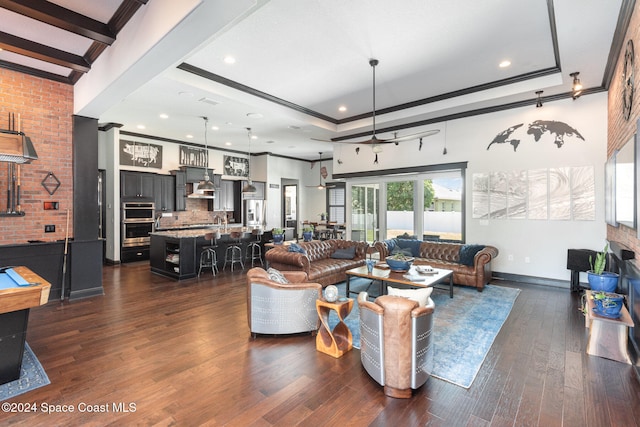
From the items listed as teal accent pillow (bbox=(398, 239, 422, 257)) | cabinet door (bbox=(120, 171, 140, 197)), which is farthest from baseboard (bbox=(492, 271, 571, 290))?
cabinet door (bbox=(120, 171, 140, 197))

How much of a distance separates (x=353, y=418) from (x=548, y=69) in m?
5.75

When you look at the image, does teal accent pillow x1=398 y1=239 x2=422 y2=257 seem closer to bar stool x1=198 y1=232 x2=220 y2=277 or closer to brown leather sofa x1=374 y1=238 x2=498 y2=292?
brown leather sofa x1=374 y1=238 x2=498 y2=292

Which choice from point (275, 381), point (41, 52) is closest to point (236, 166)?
point (41, 52)

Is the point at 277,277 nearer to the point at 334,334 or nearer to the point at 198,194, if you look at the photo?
the point at 334,334

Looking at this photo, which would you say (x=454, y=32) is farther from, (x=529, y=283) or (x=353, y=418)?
(x=529, y=283)

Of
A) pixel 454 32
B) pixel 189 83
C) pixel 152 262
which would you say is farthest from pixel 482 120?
pixel 152 262

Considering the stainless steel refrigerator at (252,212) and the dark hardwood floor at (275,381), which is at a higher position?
the stainless steel refrigerator at (252,212)

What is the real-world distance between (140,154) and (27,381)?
721 cm

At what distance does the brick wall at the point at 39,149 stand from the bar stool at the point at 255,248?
3741 mm

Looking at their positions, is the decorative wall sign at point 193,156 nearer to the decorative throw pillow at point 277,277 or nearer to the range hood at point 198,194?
the range hood at point 198,194

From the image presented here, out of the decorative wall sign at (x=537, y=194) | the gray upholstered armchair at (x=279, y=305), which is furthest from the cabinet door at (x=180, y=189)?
the decorative wall sign at (x=537, y=194)

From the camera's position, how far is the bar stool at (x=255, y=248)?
25.8 feet

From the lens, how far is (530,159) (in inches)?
229

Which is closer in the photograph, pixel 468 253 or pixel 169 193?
pixel 468 253
